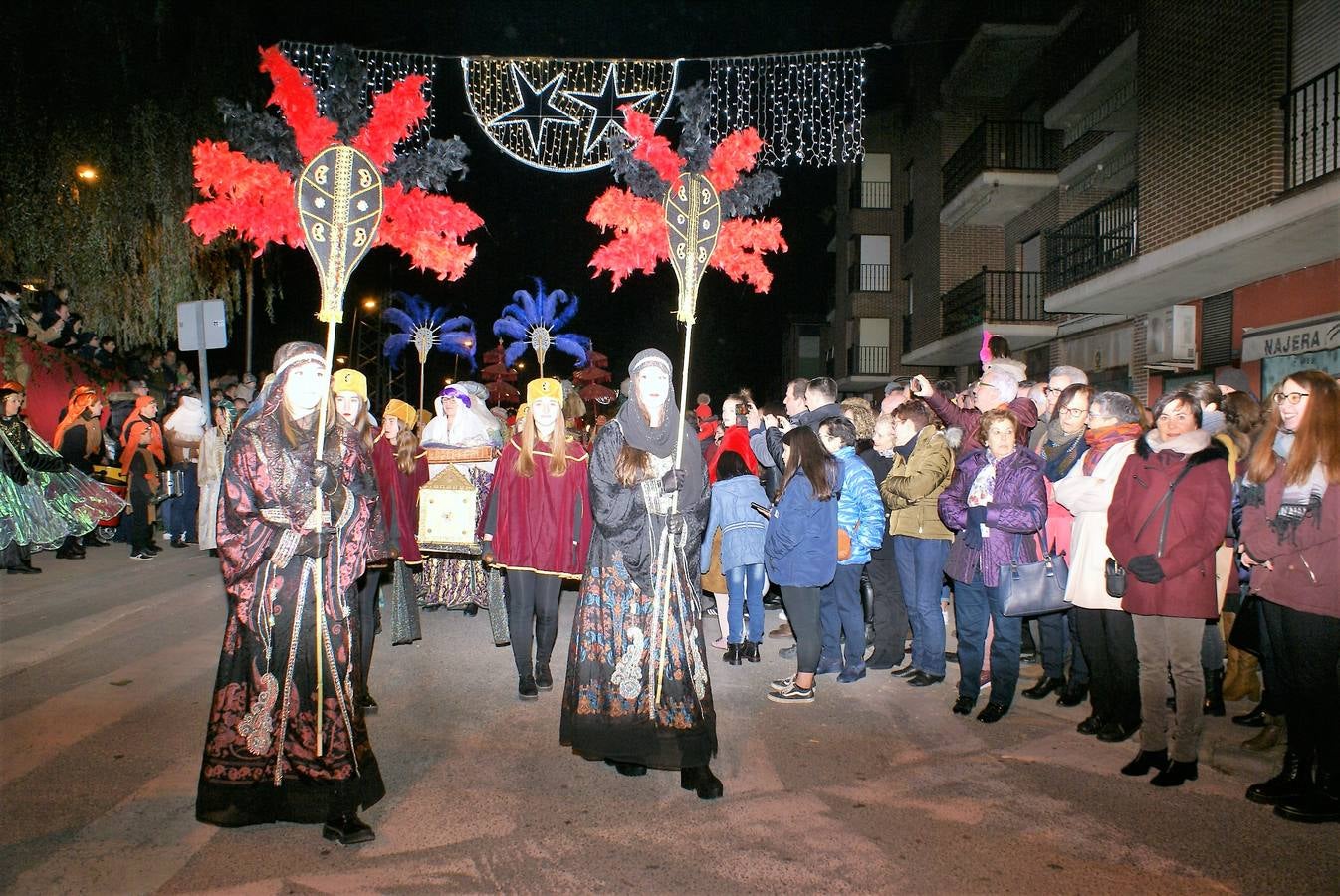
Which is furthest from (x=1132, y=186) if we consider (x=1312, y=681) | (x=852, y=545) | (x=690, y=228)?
(x=1312, y=681)

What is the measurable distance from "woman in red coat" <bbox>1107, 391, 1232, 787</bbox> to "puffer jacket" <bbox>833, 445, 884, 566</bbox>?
2105mm

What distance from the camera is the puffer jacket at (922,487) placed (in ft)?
22.8

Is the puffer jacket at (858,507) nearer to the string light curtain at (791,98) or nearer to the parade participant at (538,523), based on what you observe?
the parade participant at (538,523)

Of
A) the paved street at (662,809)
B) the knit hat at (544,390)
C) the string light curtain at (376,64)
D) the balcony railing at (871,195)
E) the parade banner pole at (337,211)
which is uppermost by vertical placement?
the balcony railing at (871,195)

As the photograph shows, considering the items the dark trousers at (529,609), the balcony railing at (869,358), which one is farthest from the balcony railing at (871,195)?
the dark trousers at (529,609)

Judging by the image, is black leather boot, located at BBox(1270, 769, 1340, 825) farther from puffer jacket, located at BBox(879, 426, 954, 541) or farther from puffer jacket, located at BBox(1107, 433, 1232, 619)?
puffer jacket, located at BBox(879, 426, 954, 541)

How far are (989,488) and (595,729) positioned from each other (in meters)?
3.02

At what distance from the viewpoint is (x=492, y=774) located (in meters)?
4.88

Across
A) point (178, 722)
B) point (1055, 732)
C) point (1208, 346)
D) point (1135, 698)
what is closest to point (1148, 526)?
point (1135, 698)

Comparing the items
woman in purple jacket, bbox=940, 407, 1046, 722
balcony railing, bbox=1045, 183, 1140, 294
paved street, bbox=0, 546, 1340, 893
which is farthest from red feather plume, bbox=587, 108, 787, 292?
balcony railing, bbox=1045, 183, 1140, 294

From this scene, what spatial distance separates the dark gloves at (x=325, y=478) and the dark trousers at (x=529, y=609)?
91.4 inches

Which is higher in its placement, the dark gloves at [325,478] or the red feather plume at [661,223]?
the red feather plume at [661,223]

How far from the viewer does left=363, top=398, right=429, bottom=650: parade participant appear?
291 inches

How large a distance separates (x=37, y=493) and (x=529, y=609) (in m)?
6.04
